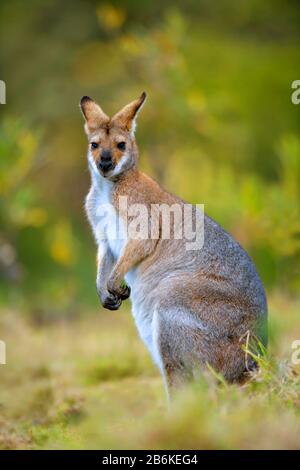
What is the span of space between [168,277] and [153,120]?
8.59 metres

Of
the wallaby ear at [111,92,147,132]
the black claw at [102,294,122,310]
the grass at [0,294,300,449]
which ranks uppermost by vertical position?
the wallaby ear at [111,92,147,132]

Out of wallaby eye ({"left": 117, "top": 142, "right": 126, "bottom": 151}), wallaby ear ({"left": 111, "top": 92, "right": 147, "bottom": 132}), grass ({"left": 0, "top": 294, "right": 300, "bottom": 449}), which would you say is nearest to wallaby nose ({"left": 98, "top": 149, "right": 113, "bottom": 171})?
wallaby eye ({"left": 117, "top": 142, "right": 126, "bottom": 151})

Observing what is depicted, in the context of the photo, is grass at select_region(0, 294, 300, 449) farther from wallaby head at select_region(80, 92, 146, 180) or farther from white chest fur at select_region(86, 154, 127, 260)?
wallaby head at select_region(80, 92, 146, 180)

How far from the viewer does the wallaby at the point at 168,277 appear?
18.9 ft

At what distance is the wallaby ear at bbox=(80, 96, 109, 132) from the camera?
6.74m

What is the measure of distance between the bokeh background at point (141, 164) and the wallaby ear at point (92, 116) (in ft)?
6.32

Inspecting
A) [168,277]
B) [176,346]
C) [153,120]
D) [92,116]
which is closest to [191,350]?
[176,346]

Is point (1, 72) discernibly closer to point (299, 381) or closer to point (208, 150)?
point (208, 150)

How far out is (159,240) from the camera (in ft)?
21.2

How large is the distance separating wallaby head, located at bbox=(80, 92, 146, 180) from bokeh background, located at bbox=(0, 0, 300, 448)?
1.61 meters

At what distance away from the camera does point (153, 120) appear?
47.7ft

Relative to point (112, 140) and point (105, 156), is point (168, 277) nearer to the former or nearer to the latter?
point (105, 156)

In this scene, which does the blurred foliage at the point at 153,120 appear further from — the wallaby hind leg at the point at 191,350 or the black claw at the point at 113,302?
the wallaby hind leg at the point at 191,350

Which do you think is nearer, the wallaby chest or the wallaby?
the wallaby
